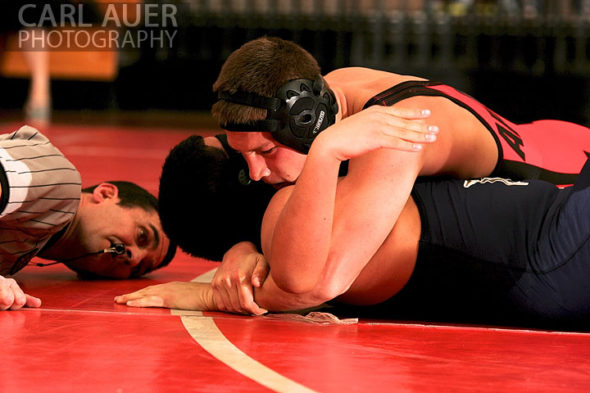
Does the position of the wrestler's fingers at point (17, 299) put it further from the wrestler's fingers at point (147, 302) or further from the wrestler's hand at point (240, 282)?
the wrestler's hand at point (240, 282)

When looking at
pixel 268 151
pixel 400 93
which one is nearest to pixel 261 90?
pixel 268 151

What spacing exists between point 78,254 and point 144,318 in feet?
2.45

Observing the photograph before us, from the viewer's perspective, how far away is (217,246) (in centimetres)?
332

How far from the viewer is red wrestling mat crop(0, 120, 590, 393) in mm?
2137

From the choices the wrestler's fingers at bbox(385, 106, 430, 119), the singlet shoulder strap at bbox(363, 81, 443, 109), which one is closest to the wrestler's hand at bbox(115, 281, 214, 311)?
the singlet shoulder strap at bbox(363, 81, 443, 109)

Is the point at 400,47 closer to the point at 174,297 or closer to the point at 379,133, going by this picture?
the point at 174,297

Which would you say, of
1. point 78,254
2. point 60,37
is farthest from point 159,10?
point 78,254

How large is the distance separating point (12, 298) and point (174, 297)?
0.47 metres

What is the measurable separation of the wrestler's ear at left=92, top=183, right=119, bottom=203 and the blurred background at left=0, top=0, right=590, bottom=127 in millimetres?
7860

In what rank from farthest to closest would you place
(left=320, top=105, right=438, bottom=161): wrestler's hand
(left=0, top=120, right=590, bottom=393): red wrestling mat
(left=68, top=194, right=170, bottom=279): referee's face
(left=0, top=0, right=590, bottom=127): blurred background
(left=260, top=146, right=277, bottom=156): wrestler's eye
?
(left=0, top=0, right=590, bottom=127): blurred background, (left=68, top=194, right=170, bottom=279): referee's face, (left=260, top=146, right=277, bottom=156): wrestler's eye, (left=320, top=105, right=438, bottom=161): wrestler's hand, (left=0, top=120, right=590, bottom=393): red wrestling mat

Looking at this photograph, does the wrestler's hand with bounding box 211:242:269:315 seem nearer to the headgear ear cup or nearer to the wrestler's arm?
the wrestler's arm

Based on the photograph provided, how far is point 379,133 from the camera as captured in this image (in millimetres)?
2406

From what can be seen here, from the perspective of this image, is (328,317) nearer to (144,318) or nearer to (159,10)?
(144,318)

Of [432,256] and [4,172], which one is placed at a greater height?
[4,172]
